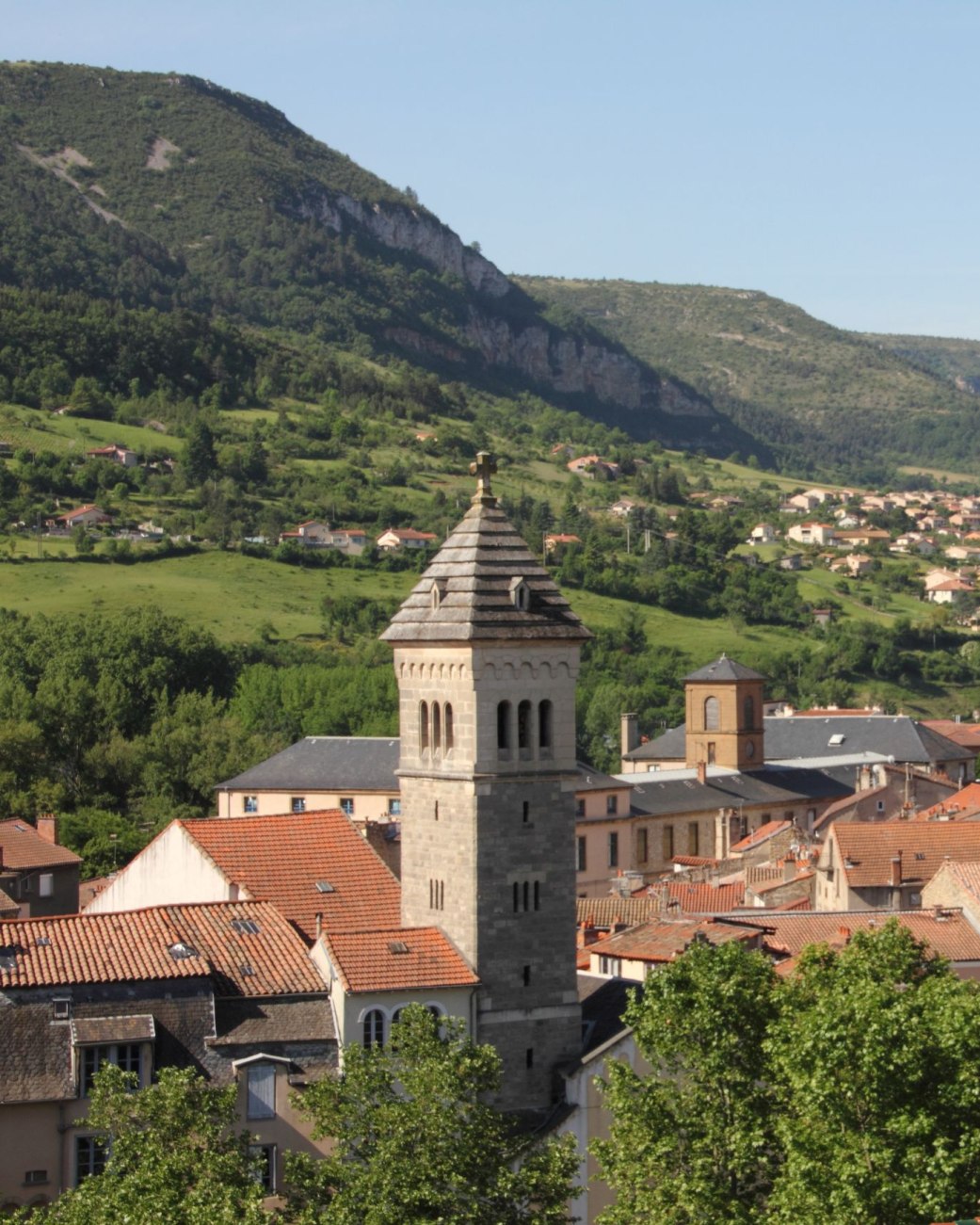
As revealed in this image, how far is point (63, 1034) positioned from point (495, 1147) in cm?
716

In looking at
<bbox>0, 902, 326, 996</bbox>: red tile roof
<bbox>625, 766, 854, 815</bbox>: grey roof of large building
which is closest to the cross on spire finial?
<bbox>0, 902, 326, 996</bbox>: red tile roof

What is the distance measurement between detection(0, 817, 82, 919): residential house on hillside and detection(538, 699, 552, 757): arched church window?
1301 inches

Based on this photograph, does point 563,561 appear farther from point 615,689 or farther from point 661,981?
point 661,981

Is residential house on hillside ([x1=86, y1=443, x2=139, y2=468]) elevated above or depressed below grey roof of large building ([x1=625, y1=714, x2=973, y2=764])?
above

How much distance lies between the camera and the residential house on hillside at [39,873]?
2815 inches

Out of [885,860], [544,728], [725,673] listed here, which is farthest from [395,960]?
[725,673]

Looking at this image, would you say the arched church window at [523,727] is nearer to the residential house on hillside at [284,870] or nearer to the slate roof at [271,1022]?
the residential house on hillside at [284,870]

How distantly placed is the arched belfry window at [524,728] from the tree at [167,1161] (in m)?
8.88

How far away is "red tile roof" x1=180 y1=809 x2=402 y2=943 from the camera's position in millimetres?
42688

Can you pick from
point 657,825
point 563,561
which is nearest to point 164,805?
point 657,825

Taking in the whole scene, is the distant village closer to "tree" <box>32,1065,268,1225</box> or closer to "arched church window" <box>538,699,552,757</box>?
"arched church window" <box>538,699,552,757</box>

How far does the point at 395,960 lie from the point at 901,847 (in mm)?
30532

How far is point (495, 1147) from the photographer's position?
3334 centimetres

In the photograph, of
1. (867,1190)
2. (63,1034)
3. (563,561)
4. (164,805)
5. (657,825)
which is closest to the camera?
(867,1190)
